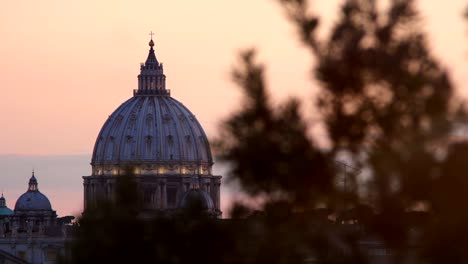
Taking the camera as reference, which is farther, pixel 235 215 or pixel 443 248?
pixel 235 215

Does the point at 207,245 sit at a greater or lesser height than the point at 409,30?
lesser

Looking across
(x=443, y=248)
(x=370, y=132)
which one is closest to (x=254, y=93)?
(x=370, y=132)

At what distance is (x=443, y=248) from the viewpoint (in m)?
26.5

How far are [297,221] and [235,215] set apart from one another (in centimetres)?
103

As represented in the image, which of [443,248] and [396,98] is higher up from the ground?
[396,98]

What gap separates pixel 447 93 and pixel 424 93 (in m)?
0.39

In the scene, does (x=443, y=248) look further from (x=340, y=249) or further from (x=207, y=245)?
(x=207, y=245)

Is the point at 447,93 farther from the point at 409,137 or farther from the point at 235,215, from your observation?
the point at 235,215

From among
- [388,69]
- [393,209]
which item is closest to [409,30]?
[388,69]

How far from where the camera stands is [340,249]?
91.0 ft

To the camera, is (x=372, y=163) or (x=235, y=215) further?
(x=235, y=215)

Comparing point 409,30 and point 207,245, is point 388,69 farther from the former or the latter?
point 207,245

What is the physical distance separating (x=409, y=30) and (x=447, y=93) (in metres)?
0.91

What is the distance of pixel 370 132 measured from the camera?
27.8 m
